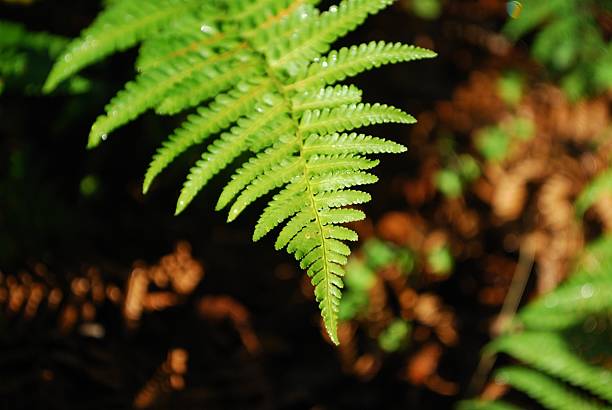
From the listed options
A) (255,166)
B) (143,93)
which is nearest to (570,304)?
(255,166)

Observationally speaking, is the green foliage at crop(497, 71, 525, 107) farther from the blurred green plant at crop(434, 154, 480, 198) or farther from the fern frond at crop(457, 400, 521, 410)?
the fern frond at crop(457, 400, 521, 410)

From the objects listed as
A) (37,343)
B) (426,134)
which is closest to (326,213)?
(37,343)

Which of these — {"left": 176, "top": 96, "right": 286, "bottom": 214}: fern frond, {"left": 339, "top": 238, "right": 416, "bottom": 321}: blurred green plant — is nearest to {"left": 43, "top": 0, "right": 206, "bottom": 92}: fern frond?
{"left": 176, "top": 96, "right": 286, "bottom": 214}: fern frond

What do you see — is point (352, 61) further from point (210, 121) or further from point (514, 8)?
point (514, 8)

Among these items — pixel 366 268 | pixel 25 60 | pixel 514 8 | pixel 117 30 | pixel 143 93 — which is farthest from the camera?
pixel 514 8

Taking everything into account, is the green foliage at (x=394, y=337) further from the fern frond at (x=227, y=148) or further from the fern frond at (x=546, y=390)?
the fern frond at (x=227, y=148)

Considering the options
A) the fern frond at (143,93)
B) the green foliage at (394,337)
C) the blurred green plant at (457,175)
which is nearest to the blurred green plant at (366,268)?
the green foliage at (394,337)
